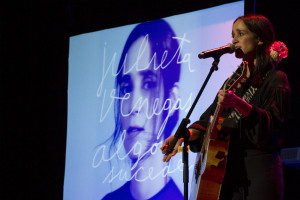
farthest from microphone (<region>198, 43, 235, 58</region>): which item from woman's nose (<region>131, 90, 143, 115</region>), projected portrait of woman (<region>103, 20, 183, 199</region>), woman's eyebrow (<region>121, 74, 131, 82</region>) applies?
woman's eyebrow (<region>121, 74, 131, 82</region>)

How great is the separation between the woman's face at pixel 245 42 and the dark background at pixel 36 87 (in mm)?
2052

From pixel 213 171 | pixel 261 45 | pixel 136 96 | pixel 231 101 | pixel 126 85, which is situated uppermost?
pixel 261 45

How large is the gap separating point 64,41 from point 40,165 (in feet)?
4.55

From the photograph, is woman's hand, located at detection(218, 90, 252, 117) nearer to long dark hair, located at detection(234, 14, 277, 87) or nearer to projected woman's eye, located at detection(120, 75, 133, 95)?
long dark hair, located at detection(234, 14, 277, 87)

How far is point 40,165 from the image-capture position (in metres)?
4.14

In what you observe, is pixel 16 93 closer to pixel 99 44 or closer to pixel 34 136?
pixel 34 136

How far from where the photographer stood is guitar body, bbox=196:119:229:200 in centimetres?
180

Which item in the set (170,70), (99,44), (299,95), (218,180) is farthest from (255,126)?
(99,44)

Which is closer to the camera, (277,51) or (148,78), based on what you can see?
(277,51)

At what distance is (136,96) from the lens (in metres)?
3.44

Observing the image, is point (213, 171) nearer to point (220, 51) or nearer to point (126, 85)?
point (220, 51)

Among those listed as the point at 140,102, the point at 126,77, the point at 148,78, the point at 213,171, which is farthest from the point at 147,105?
the point at 213,171

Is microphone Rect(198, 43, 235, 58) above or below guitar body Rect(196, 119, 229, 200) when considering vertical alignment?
above

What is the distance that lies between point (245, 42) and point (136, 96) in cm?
155
